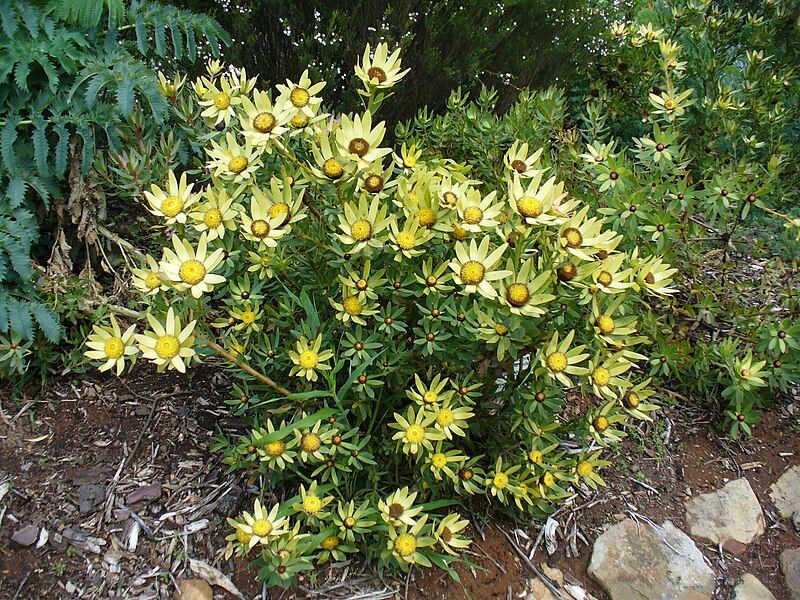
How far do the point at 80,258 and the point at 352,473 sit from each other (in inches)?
62.7

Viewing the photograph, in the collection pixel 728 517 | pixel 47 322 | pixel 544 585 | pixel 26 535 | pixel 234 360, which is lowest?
pixel 26 535

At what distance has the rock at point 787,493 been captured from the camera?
2.62m

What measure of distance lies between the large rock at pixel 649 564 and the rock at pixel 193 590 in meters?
1.29

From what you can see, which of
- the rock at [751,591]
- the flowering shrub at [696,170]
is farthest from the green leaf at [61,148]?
the rock at [751,591]

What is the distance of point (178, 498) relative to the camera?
2.31 meters

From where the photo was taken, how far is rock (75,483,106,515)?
2.23 metres

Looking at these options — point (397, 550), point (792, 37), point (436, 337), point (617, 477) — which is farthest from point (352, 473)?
point (792, 37)

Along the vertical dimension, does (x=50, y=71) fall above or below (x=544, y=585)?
above

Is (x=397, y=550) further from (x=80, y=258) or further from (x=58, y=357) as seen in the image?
(x=80, y=258)

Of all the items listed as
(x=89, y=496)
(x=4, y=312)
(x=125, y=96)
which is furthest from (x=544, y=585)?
(x=125, y=96)

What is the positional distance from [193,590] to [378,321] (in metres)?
1.02

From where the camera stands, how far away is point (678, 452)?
2.78 m

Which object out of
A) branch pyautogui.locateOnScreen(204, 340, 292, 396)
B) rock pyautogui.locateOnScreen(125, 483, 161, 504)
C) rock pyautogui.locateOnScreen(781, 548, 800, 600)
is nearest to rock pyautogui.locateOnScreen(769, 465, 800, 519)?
rock pyautogui.locateOnScreen(781, 548, 800, 600)

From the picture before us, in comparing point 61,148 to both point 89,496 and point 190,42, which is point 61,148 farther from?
point 89,496
